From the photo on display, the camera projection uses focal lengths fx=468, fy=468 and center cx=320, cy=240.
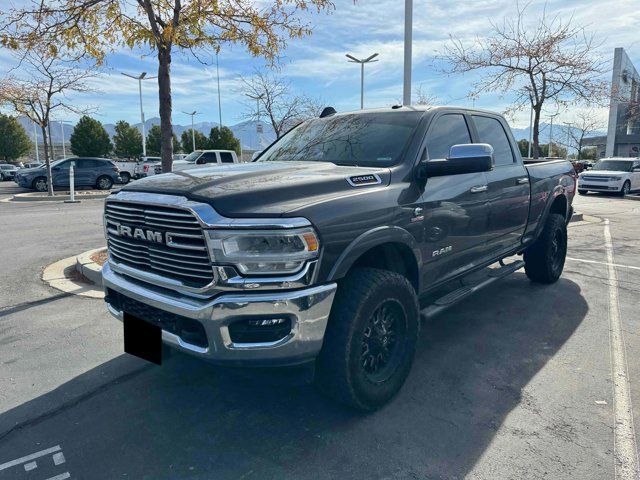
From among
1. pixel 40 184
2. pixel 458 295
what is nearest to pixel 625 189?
pixel 458 295

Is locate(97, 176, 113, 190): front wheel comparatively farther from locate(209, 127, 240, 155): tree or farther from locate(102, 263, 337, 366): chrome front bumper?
locate(209, 127, 240, 155): tree

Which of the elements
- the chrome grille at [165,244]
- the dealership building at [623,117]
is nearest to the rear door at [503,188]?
the chrome grille at [165,244]

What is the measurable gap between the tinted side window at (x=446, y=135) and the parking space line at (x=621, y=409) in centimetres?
206

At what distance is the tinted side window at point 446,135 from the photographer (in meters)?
3.59

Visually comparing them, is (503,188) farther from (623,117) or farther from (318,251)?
(623,117)

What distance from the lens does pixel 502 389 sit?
3.22 metres

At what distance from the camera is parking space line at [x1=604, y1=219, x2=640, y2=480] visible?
2.42 m

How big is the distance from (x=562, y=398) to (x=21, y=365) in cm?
389

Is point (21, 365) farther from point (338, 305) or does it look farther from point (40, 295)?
point (338, 305)

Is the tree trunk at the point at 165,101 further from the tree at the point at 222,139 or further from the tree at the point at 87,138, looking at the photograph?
the tree at the point at 87,138

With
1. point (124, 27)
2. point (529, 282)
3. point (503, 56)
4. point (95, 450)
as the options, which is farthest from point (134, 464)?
point (503, 56)

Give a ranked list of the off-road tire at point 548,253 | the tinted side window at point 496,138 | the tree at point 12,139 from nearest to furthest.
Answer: the tinted side window at point 496,138 → the off-road tire at point 548,253 → the tree at point 12,139

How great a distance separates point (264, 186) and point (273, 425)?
1.41m

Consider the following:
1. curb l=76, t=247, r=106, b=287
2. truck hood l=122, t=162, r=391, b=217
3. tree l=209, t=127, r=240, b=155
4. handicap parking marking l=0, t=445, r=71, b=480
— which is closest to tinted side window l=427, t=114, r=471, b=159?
truck hood l=122, t=162, r=391, b=217
